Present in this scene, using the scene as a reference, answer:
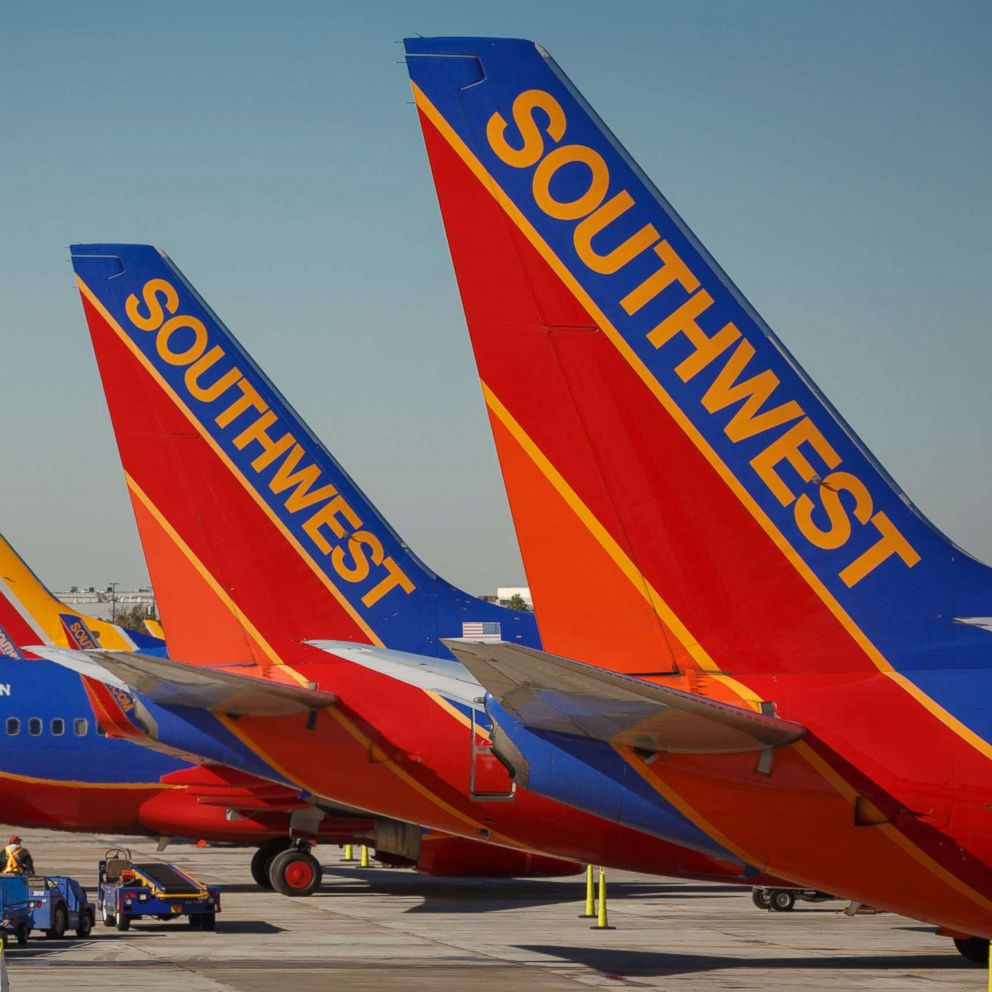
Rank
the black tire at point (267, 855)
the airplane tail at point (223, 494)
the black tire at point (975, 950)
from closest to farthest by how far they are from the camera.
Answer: the black tire at point (975, 950) → the airplane tail at point (223, 494) → the black tire at point (267, 855)

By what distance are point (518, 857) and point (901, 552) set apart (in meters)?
18.4

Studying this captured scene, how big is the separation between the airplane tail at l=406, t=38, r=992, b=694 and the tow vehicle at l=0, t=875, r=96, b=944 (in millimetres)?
14523

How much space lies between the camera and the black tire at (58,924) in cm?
2456

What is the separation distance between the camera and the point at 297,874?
98.4 feet

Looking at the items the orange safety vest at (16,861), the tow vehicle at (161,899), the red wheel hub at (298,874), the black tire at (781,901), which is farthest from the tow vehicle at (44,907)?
the black tire at (781,901)

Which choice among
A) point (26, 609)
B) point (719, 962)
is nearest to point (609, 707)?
point (719, 962)

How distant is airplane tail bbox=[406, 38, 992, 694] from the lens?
11312 millimetres

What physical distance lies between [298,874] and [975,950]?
1276 centimetres

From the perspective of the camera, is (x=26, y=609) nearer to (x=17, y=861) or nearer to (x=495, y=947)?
(x=17, y=861)

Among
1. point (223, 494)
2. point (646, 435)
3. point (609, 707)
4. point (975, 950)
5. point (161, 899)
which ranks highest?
point (223, 494)

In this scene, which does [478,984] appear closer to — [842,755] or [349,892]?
[842,755]

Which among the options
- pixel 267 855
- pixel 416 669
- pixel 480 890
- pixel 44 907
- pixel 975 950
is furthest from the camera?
pixel 480 890

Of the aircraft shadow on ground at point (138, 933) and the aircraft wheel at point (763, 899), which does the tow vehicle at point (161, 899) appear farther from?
the aircraft wheel at point (763, 899)

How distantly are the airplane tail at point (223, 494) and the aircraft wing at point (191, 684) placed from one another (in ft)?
5.03
